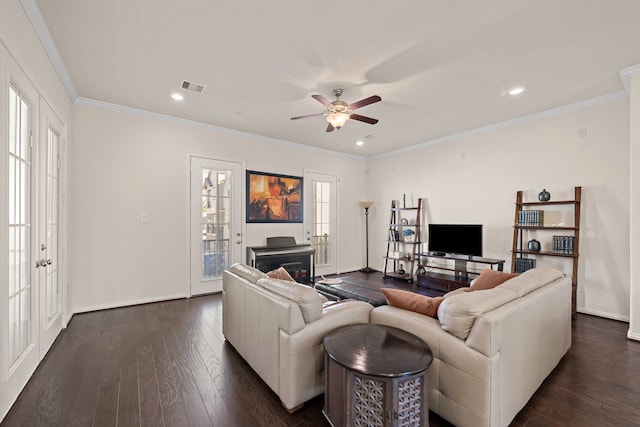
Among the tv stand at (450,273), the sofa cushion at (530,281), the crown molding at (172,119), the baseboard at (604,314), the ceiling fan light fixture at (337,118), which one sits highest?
the crown molding at (172,119)

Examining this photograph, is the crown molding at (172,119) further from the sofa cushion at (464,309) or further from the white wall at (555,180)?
the sofa cushion at (464,309)

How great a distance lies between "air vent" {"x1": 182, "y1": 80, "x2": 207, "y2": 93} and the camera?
11.0ft

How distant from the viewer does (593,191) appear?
12.5ft

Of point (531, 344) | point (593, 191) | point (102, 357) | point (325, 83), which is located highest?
point (325, 83)

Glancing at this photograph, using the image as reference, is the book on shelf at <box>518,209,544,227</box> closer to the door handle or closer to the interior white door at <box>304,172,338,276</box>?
the interior white door at <box>304,172,338,276</box>

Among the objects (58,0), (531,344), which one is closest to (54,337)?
(58,0)

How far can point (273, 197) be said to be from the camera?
18.3ft

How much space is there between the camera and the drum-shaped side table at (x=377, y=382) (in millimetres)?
1443

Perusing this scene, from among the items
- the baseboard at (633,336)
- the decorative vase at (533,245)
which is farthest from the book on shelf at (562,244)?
the baseboard at (633,336)

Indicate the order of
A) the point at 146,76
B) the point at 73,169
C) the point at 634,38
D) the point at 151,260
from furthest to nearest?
the point at 151,260
the point at 73,169
the point at 146,76
the point at 634,38

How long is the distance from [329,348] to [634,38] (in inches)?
145

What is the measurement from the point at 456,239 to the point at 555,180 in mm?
1653

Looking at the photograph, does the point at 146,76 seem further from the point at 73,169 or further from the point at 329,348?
the point at 329,348

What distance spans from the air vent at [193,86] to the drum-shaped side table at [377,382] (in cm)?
322
